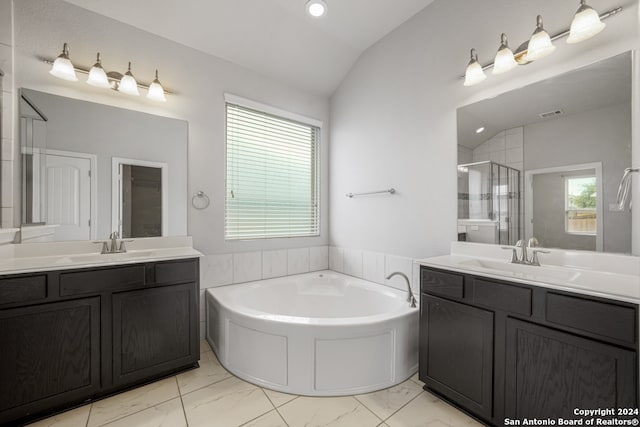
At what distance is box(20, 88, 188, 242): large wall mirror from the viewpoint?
1.83m

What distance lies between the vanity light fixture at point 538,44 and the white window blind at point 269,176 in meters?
1.80

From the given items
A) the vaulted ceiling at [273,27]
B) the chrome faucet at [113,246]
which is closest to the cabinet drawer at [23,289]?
the chrome faucet at [113,246]

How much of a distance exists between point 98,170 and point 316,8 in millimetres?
2192

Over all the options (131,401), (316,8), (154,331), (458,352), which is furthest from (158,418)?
(316,8)

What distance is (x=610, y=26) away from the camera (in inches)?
54.9

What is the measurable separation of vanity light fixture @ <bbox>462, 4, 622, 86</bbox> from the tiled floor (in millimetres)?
2141

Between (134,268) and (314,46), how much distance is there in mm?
2525

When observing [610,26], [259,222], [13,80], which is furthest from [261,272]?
[610,26]


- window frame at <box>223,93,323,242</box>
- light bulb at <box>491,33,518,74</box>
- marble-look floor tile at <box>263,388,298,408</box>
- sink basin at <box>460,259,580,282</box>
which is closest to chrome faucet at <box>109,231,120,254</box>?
window frame at <box>223,93,323,242</box>

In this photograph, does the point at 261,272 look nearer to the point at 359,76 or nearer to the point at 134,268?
the point at 134,268

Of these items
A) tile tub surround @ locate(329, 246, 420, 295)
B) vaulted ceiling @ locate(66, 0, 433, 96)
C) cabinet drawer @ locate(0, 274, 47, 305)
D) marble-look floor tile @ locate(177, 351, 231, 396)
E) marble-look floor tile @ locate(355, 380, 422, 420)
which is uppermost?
vaulted ceiling @ locate(66, 0, 433, 96)

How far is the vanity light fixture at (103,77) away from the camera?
179 centimetres

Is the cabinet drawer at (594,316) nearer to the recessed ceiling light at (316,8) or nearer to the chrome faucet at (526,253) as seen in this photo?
the chrome faucet at (526,253)

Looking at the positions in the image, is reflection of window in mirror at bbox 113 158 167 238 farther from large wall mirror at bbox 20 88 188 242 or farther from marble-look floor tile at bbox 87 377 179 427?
marble-look floor tile at bbox 87 377 179 427
